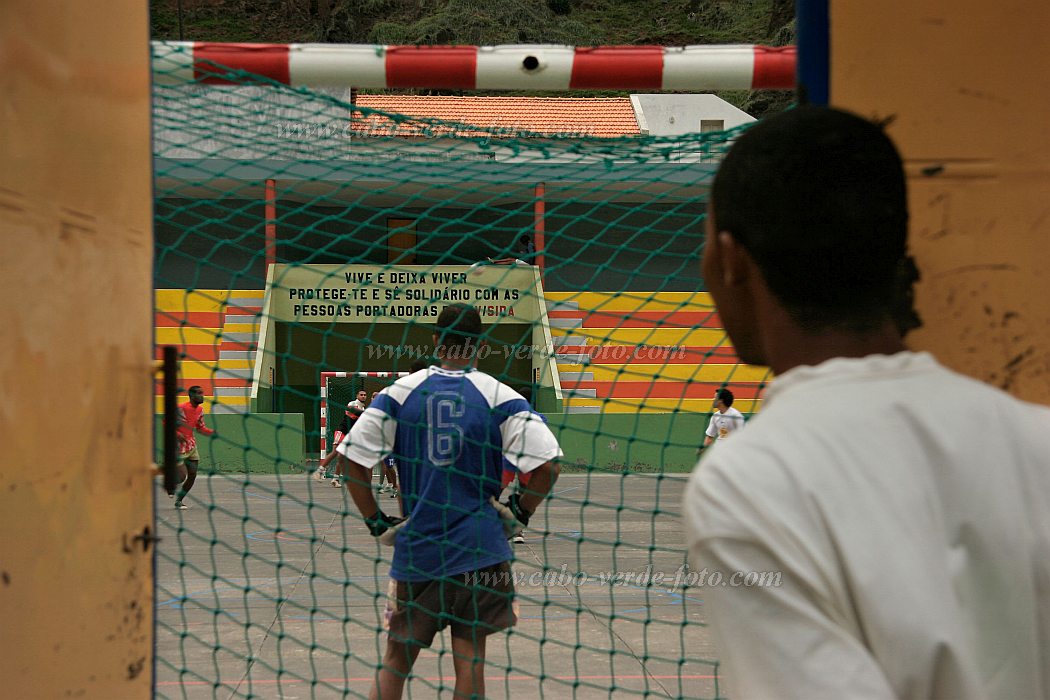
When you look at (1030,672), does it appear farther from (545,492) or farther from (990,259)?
(545,492)

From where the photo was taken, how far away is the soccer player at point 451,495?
385cm

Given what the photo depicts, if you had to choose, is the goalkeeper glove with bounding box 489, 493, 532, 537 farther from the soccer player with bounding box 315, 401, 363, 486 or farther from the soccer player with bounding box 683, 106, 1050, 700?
the soccer player with bounding box 315, 401, 363, 486

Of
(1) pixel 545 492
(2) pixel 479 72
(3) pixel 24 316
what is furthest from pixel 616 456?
(3) pixel 24 316

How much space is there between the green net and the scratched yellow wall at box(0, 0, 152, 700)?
1.92 feet

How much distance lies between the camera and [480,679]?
3.87 meters

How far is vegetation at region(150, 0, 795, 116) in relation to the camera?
4219cm

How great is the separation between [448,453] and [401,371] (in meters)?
10.4

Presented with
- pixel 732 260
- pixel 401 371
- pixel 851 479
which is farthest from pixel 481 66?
pixel 401 371

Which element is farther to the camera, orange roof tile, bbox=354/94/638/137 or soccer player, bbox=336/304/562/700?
orange roof tile, bbox=354/94/638/137

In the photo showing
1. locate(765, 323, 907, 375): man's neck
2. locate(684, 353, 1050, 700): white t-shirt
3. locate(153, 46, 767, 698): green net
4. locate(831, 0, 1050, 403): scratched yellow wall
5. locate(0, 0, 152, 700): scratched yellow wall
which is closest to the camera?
locate(684, 353, 1050, 700): white t-shirt

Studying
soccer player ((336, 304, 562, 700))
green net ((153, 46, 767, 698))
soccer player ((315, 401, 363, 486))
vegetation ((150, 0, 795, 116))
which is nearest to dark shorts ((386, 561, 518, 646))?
soccer player ((336, 304, 562, 700))

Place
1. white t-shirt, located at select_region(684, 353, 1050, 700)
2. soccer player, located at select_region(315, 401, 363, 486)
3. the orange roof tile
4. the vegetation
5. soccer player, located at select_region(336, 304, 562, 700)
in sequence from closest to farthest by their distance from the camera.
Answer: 1. white t-shirt, located at select_region(684, 353, 1050, 700)
2. soccer player, located at select_region(336, 304, 562, 700)
3. soccer player, located at select_region(315, 401, 363, 486)
4. the orange roof tile
5. the vegetation

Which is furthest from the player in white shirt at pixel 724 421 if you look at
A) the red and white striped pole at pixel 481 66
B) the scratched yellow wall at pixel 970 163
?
the scratched yellow wall at pixel 970 163

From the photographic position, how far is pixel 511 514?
3.94 metres
